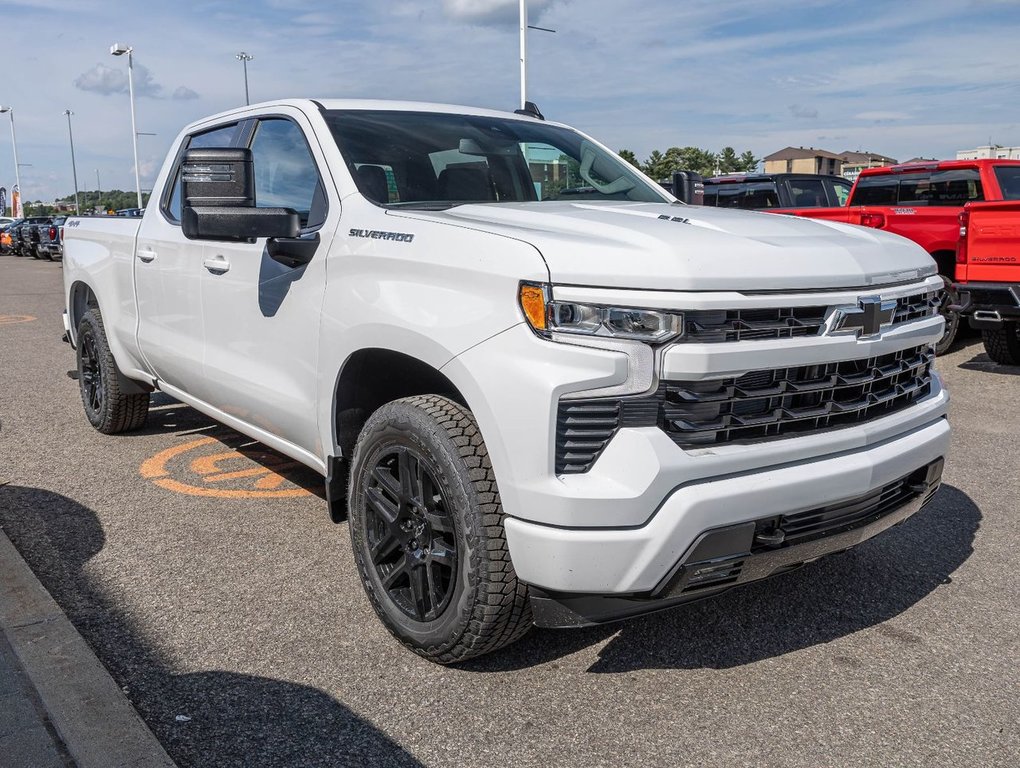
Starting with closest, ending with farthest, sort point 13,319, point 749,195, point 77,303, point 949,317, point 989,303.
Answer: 1. point 77,303
2. point 989,303
3. point 949,317
4. point 749,195
5. point 13,319

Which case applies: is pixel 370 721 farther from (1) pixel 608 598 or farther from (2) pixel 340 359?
(2) pixel 340 359

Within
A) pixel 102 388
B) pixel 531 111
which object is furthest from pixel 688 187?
pixel 102 388

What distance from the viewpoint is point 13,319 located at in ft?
44.3

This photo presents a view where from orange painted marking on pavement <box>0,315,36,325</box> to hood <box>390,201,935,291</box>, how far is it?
38.8ft

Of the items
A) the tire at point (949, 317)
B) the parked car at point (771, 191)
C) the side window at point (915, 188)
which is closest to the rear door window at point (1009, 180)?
the side window at point (915, 188)

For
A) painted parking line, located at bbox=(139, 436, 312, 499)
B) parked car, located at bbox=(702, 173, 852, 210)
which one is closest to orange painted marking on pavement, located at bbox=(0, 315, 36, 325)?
painted parking line, located at bbox=(139, 436, 312, 499)

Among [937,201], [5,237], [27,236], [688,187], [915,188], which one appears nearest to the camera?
[688,187]

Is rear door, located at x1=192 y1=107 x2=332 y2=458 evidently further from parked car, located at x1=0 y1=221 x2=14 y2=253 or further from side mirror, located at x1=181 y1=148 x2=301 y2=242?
parked car, located at x1=0 y1=221 x2=14 y2=253

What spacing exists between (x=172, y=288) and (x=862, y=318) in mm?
3361

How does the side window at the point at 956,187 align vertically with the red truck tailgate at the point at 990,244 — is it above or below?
above

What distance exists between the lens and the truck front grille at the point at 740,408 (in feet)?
8.25

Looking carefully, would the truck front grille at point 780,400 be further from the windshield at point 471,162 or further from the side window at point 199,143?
the side window at point 199,143

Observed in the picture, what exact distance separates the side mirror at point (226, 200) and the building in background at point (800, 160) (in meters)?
59.4

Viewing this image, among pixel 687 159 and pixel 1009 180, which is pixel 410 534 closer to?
pixel 1009 180
